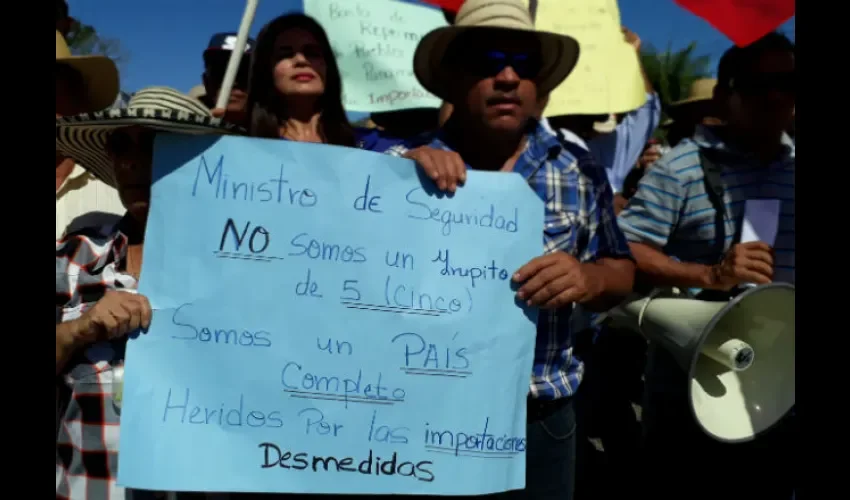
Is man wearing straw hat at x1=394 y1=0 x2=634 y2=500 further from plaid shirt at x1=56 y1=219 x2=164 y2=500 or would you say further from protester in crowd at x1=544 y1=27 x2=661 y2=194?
protester in crowd at x1=544 y1=27 x2=661 y2=194

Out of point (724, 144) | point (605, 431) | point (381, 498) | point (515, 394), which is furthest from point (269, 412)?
point (605, 431)

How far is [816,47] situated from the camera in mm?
1744

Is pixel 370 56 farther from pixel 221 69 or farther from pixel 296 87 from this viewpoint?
pixel 296 87

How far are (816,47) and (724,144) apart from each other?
575 millimetres

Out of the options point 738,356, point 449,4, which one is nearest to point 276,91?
point 449,4

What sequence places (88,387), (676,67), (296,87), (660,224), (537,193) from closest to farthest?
1. (88,387)
2. (537,193)
3. (296,87)
4. (660,224)
5. (676,67)

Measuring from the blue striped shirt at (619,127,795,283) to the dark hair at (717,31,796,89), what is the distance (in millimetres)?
244

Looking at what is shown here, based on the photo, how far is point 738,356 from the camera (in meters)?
2.05

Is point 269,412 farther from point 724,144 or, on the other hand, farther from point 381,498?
point 724,144

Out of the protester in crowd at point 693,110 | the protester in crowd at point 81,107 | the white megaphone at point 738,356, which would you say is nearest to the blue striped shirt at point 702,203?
the white megaphone at point 738,356

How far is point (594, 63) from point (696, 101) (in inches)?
61.3

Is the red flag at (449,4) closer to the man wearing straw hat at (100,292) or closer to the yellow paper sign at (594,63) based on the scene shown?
the yellow paper sign at (594,63)

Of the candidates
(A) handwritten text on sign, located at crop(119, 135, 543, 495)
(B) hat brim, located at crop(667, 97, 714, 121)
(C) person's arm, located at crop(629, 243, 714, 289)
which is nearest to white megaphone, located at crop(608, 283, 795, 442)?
(C) person's arm, located at crop(629, 243, 714, 289)

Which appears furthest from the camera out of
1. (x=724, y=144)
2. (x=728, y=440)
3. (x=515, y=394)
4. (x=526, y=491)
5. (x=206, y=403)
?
(x=724, y=144)
